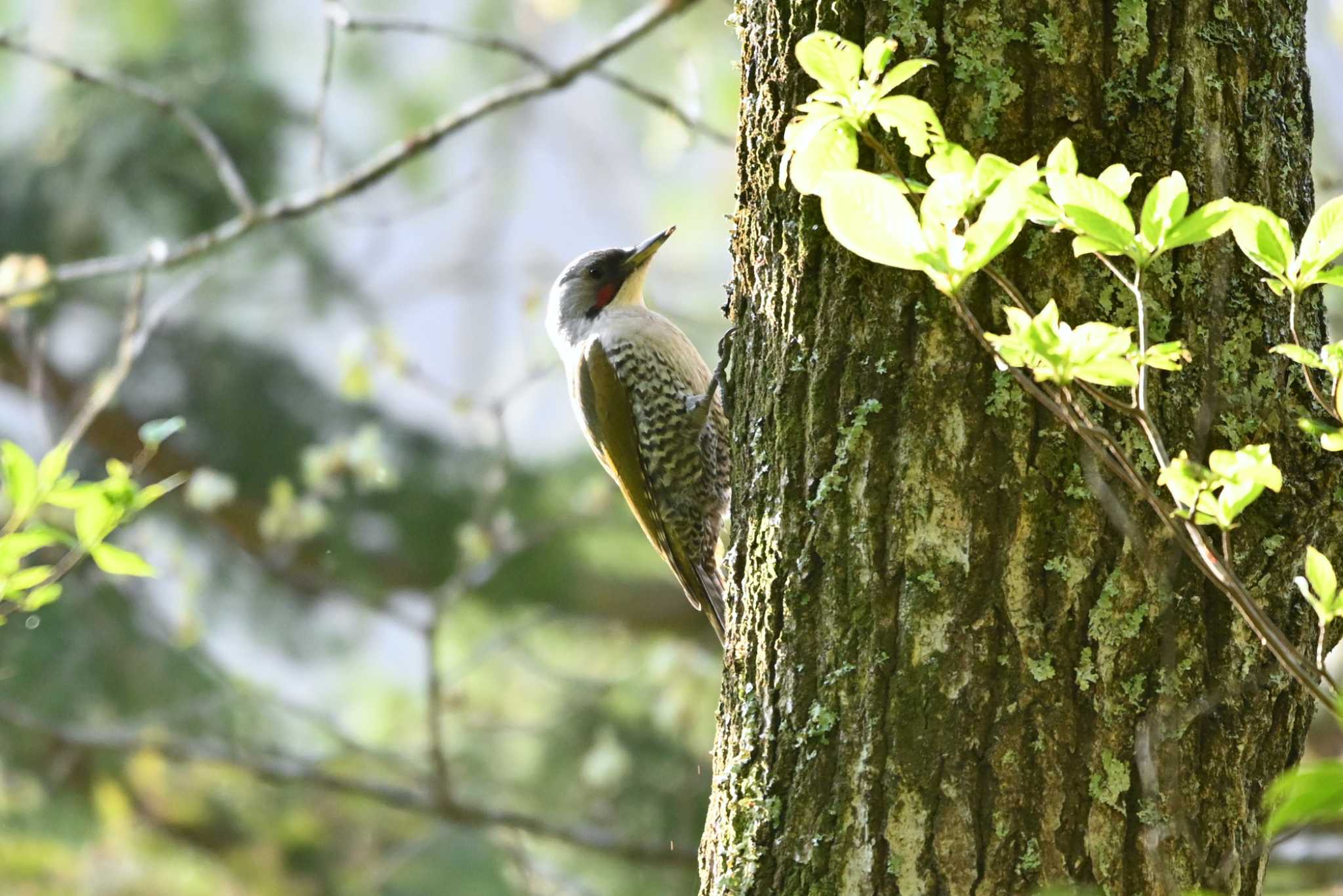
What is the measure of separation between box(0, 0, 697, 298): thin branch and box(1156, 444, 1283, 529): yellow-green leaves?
2.62 meters

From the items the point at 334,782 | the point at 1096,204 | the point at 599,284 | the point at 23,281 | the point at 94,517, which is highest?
the point at 23,281

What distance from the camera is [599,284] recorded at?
4.01 metres

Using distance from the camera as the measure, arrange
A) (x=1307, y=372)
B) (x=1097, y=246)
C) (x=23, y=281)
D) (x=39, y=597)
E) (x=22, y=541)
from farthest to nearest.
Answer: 1. (x=23, y=281)
2. (x=39, y=597)
3. (x=22, y=541)
4. (x=1307, y=372)
5. (x=1097, y=246)

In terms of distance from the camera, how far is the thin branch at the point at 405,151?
3.55 m

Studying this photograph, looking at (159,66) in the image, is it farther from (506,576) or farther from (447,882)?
(447,882)

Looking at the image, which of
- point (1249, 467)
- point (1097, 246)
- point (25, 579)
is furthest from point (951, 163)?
point (25, 579)

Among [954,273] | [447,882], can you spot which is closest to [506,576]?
[447,882]

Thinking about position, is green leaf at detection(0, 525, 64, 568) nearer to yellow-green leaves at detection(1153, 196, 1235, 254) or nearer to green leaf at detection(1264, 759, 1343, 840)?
yellow-green leaves at detection(1153, 196, 1235, 254)

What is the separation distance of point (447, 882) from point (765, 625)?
5076mm

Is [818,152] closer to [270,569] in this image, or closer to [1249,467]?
[1249,467]

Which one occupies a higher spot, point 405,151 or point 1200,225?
point 405,151

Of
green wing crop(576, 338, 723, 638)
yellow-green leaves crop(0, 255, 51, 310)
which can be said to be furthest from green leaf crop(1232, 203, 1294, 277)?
yellow-green leaves crop(0, 255, 51, 310)

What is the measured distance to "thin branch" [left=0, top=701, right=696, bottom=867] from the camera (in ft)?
16.2

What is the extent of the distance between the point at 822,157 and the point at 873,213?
17cm
